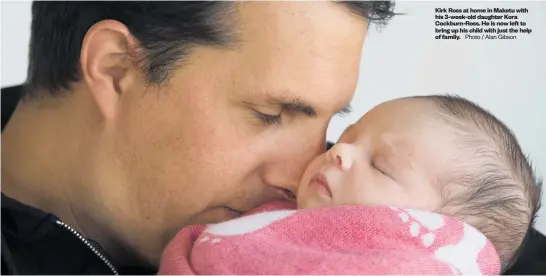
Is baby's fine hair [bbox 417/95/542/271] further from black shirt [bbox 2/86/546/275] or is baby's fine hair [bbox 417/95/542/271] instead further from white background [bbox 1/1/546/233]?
black shirt [bbox 2/86/546/275]

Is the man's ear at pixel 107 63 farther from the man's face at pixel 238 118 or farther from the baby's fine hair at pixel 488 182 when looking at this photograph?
the baby's fine hair at pixel 488 182

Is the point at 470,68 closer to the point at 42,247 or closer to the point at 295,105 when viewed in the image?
the point at 295,105

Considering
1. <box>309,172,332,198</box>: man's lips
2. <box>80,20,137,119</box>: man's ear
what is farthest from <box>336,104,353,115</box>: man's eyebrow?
<box>80,20,137,119</box>: man's ear

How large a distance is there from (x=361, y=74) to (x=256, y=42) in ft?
0.60

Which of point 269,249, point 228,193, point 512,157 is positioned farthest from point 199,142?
point 512,157

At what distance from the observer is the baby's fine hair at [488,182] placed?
35.7 inches

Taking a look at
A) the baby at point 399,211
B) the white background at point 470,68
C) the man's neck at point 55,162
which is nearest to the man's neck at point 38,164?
the man's neck at point 55,162

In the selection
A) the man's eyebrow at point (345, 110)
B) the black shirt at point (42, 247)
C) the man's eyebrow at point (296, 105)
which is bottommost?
the black shirt at point (42, 247)

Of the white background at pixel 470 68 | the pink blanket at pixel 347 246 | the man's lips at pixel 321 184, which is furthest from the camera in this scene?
the white background at pixel 470 68

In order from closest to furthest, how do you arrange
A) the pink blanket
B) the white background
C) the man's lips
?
the pink blanket → the man's lips → the white background

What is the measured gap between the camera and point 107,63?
38.9 inches

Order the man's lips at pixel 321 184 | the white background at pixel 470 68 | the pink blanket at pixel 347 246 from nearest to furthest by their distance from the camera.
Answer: the pink blanket at pixel 347 246 < the man's lips at pixel 321 184 < the white background at pixel 470 68

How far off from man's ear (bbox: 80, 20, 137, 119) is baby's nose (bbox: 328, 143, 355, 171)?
0.93ft

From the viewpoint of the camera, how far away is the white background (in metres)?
1.08
